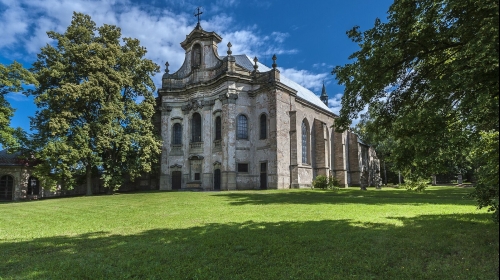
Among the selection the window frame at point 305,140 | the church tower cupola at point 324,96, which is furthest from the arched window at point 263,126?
the church tower cupola at point 324,96

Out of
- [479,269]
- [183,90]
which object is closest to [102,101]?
[183,90]

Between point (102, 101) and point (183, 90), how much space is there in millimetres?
9024

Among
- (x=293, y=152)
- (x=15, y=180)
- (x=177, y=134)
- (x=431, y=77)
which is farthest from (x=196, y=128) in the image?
(x=431, y=77)

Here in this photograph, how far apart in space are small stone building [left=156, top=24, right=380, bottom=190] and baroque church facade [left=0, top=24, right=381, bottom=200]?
0.10 metres

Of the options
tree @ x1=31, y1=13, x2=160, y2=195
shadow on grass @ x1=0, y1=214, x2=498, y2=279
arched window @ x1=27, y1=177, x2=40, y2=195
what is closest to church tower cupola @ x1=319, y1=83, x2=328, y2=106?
tree @ x1=31, y1=13, x2=160, y2=195

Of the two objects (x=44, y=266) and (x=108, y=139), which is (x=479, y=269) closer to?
(x=44, y=266)

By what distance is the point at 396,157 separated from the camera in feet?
21.9

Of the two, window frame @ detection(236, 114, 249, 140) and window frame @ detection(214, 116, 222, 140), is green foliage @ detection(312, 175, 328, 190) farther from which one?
window frame @ detection(214, 116, 222, 140)

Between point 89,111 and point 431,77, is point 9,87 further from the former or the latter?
point 431,77

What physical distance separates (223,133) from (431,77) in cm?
2408

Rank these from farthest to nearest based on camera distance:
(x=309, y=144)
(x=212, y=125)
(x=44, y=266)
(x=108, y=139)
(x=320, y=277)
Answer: (x=309, y=144) → (x=212, y=125) → (x=108, y=139) → (x=44, y=266) → (x=320, y=277)

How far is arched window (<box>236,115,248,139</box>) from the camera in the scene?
102ft

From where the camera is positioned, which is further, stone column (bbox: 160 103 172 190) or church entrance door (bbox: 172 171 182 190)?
church entrance door (bbox: 172 171 182 190)

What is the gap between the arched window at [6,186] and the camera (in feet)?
106
